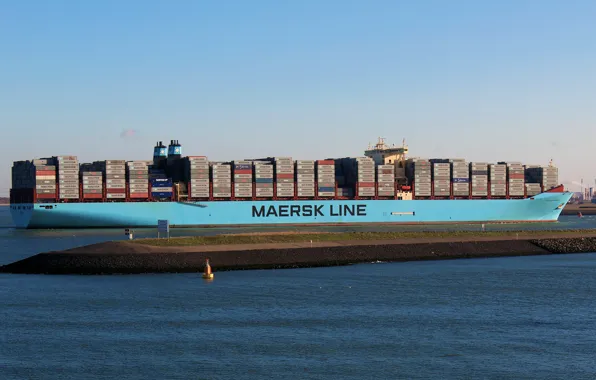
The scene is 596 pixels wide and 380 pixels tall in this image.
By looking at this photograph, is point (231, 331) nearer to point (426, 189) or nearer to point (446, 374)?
point (446, 374)

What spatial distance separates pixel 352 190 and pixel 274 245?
5975cm

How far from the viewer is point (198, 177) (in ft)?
369

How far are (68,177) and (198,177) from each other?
17.2 metres

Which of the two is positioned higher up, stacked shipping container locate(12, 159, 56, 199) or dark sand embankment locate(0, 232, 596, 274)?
stacked shipping container locate(12, 159, 56, 199)

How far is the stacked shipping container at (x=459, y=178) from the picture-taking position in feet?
411

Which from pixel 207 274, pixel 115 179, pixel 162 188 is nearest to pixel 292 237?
pixel 207 274

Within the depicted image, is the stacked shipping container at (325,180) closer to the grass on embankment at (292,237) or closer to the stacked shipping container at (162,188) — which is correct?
the stacked shipping container at (162,188)

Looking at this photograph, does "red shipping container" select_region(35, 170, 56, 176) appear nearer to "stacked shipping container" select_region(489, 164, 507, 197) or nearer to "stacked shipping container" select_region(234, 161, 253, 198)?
"stacked shipping container" select_region(234, 161, 253, 198)

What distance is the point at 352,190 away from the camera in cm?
12175

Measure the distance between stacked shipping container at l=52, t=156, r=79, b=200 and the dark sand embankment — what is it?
5148 cm

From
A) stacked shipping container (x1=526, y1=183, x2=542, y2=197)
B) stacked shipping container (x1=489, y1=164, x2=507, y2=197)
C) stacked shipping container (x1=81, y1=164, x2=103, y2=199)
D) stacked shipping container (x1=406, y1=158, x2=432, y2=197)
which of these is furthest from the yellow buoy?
stacked shipping container (x1=526, y1=183, x2=542, y2=197)

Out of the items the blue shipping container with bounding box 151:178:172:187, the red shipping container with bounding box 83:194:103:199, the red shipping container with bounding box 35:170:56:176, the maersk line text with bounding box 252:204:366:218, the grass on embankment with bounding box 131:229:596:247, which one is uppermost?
the red shipping container with bounding box 35:170:56:176

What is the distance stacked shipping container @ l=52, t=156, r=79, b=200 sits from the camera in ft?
352

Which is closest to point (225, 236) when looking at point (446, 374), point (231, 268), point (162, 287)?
point (231, 268)
